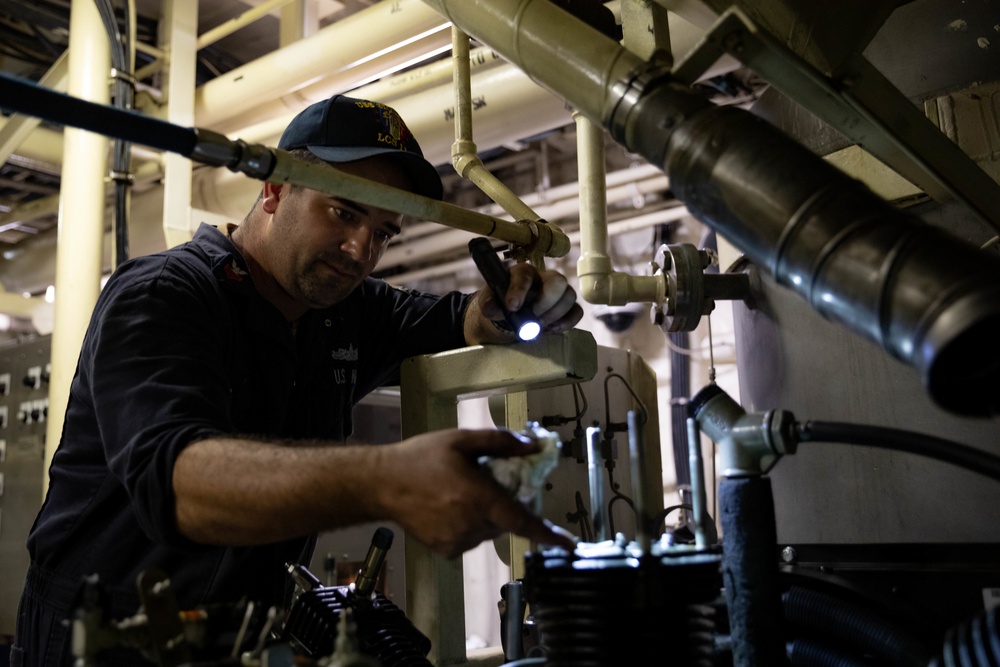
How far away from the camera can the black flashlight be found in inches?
42.3

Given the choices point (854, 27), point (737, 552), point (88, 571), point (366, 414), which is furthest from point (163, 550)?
point (366, 414)

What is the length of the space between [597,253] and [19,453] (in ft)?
7.60

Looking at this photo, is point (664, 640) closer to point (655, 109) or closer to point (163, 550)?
point (655, 109)

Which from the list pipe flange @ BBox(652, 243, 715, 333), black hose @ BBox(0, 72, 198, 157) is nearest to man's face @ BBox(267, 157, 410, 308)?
pipe flange @ BBox(652, 243, 715, 333)

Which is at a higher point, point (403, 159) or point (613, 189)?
point (613, 189)

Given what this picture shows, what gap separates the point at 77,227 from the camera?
225cm

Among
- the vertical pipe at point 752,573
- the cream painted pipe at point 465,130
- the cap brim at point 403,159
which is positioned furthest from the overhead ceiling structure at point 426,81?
the vertical pipe at point 752,573

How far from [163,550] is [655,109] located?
0.84m

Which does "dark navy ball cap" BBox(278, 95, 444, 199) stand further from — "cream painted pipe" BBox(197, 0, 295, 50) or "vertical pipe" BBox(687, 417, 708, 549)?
"cream painted pipe" BBox(197, 0, 295, 50)

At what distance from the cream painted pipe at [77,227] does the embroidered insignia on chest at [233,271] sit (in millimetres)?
1218

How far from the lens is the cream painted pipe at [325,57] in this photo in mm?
1970

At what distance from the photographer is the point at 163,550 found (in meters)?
1.11

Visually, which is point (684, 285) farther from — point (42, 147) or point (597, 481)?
point (42, 147)

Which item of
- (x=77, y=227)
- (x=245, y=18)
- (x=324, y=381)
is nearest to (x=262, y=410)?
(x=324, y=381)
